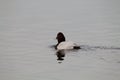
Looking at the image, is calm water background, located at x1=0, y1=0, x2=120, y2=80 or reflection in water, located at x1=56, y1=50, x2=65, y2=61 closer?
calm water background, located at x1=0, y1=0, x2=120, y2=80

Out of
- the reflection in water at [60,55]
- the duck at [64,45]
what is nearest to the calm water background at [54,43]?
the reflection in water at [60,55]

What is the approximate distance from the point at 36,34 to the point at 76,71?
30.4ft

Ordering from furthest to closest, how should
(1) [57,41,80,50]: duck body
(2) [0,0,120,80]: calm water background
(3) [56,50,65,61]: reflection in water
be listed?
(1) [57,41,80,50]: duck body
(3) [56,50,65,61]: reflection in water
(2) [0,0,120,80]: calm water background

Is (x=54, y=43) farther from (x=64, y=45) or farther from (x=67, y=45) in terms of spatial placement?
(x=67, y=45)

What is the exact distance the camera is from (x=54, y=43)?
Answer: 81.3 feet

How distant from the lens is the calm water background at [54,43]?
17828 millimetres

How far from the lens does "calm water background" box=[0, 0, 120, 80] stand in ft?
58.5

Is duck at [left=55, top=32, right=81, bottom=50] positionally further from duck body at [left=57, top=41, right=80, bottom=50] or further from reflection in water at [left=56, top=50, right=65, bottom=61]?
reflection in water at [left=56, top=50, right=65, bottom=61]

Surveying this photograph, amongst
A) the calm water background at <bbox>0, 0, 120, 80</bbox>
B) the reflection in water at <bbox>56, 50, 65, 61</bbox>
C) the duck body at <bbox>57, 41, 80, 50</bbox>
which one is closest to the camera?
the calm water background at <bbox>0, 0, 120, 80</bbox>

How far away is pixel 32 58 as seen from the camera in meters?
20.7

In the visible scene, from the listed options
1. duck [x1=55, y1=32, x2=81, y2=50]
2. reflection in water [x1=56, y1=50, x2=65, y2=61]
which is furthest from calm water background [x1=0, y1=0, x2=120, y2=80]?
duck [x1=55, y1=32, x2=81, y2=50]

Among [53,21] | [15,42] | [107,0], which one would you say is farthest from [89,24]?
[107,0]

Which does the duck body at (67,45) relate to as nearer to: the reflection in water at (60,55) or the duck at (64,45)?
the duck at (64,45)

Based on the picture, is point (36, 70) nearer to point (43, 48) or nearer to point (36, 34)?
point (43, 48)
